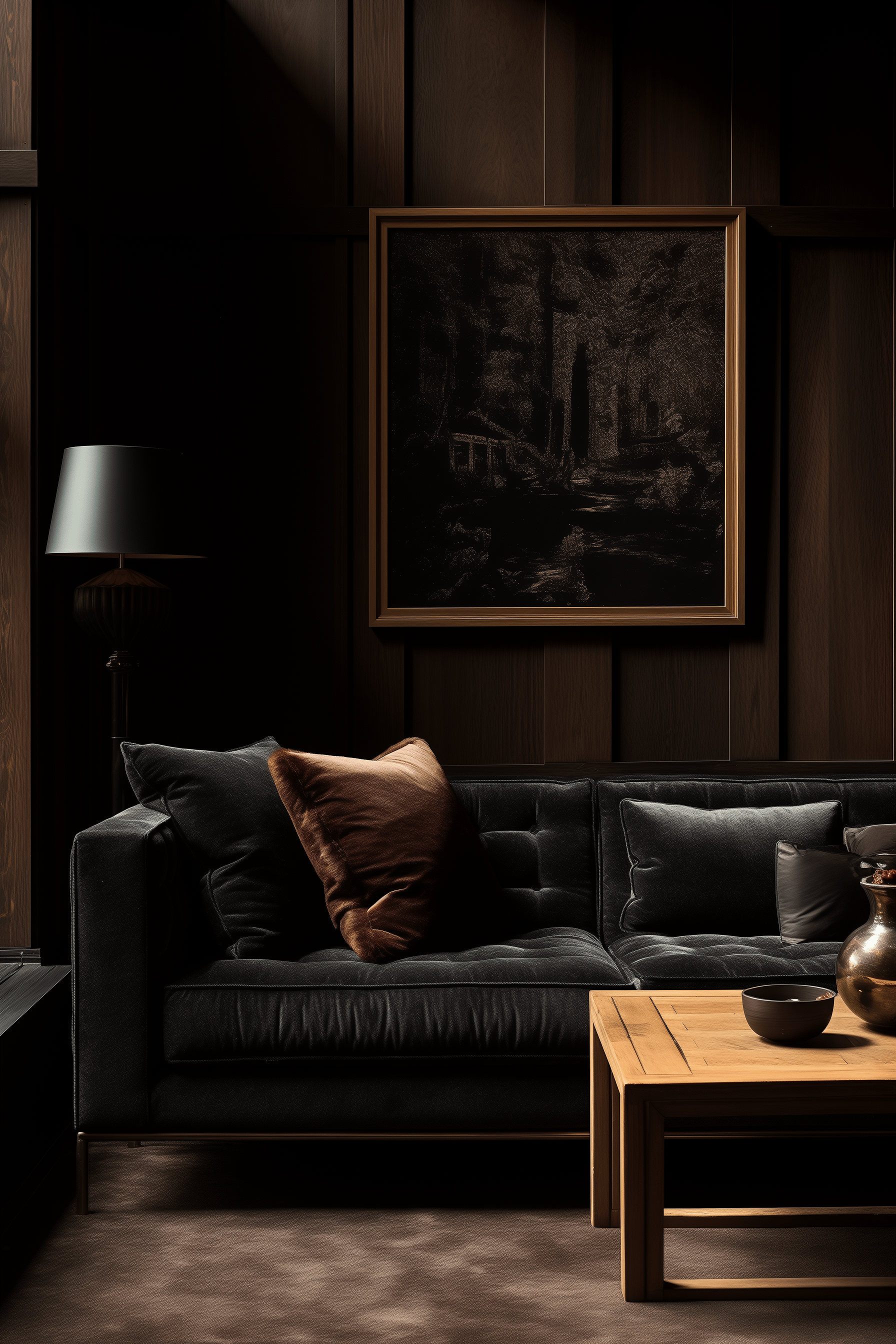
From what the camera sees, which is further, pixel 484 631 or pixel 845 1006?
pixel 484 631

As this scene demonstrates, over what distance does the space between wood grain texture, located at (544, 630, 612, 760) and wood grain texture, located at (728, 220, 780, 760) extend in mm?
378

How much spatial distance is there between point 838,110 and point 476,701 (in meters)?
2.05

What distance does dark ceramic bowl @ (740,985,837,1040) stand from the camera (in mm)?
1930

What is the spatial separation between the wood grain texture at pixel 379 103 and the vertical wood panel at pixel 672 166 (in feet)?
2.10

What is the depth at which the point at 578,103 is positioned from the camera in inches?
136

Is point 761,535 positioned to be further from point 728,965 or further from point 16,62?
point 16,62

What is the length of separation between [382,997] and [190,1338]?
0.70 m

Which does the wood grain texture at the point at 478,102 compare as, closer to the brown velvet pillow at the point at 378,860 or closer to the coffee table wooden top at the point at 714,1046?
the brown velvet pillow at the point at 378,860

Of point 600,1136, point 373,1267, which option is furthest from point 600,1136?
point 373,1267

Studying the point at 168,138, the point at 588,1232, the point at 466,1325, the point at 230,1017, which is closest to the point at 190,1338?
the point at 466,1325

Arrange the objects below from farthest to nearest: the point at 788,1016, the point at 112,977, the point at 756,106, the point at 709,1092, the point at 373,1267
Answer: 1. the point at 756,106
2. the point at 112,977
3. the point at 373,1267
4. the point at 788,1016
5. the point at 709,1092

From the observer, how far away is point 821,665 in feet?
11.6

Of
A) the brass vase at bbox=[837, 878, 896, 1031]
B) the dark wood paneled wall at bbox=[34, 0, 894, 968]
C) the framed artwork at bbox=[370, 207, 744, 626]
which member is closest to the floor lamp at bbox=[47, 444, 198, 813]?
the dark wood paneled wall at bbox=[34, 0, 894, 968]

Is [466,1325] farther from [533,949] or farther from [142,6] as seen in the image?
[142,6]
